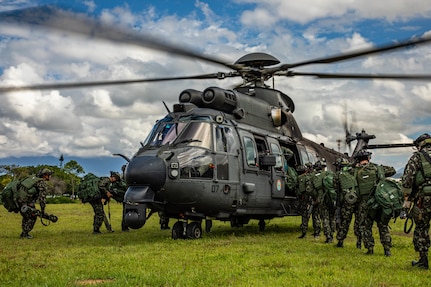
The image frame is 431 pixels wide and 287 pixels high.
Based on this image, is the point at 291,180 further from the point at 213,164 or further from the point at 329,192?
the point at 213,164

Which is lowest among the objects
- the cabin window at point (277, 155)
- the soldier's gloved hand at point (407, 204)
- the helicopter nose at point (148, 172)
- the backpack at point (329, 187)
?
the soldier's gloved hand at point (407, 204)

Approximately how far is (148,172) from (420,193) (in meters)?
5.89

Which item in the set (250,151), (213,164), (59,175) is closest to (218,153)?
(213,164)

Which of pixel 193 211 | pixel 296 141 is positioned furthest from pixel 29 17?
pixel 296 141

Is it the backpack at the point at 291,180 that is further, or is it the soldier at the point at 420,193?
the backpack at the point at 291,180

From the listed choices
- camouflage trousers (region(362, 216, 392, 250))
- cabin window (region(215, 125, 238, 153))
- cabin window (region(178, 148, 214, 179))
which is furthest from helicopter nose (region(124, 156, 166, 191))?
camouflage trousers (region(362, 216, 392, 250))

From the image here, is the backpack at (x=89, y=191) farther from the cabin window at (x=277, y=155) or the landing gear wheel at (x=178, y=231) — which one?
the cabin window at (x=277, y=155)

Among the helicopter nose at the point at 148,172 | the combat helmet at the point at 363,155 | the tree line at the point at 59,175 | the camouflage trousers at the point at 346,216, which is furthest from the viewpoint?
the tree line at the point at 59,175

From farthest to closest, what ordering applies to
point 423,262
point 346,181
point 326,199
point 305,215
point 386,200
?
point 305,215, point 326,199, point 346,181, point 386,200, point 423,262

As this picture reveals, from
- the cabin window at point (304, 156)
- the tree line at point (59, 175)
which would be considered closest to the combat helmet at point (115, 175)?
the cabin window at point (304, 156)

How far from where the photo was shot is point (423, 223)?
780 cm

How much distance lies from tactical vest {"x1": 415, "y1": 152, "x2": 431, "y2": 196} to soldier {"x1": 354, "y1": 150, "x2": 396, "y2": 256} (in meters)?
1.75

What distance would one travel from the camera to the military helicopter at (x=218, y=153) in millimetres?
11047

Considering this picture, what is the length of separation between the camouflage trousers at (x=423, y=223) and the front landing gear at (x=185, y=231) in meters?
5.93
